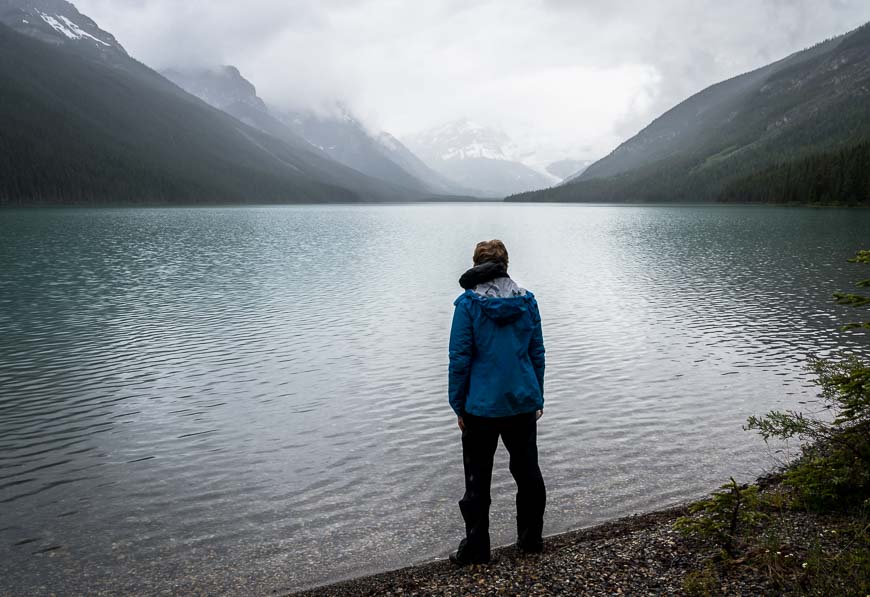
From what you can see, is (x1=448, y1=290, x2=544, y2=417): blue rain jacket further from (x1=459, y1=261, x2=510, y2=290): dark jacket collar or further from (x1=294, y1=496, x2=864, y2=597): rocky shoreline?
(x1=294, y1=496, x2=864, y2=597): rocky shoreline

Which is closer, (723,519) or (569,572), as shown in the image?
(569,572)

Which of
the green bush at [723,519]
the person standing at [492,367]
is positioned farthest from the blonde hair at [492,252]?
the green bush at [723,519]

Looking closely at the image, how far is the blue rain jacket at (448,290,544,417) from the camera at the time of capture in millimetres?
7648

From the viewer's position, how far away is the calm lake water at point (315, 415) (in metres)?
9.85

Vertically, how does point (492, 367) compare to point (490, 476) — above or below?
above

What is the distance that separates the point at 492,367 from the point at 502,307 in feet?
2.55

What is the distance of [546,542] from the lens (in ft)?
30.9

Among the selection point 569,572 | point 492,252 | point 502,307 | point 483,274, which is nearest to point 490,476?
point 569,572

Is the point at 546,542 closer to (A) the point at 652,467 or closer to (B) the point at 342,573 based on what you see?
(B) the point at 342,573

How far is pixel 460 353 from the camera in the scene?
25.3 ft

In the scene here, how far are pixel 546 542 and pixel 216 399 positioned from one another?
1126cm

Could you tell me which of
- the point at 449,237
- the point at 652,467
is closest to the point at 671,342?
the point at 652,467

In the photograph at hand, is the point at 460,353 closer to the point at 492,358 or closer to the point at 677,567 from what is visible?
the point at 492,358

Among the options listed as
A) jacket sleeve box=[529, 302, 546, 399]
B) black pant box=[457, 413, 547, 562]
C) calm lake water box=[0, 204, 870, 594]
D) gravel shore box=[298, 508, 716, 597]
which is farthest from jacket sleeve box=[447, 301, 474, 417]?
calm lake water box=[0, 204, 870, 594]
